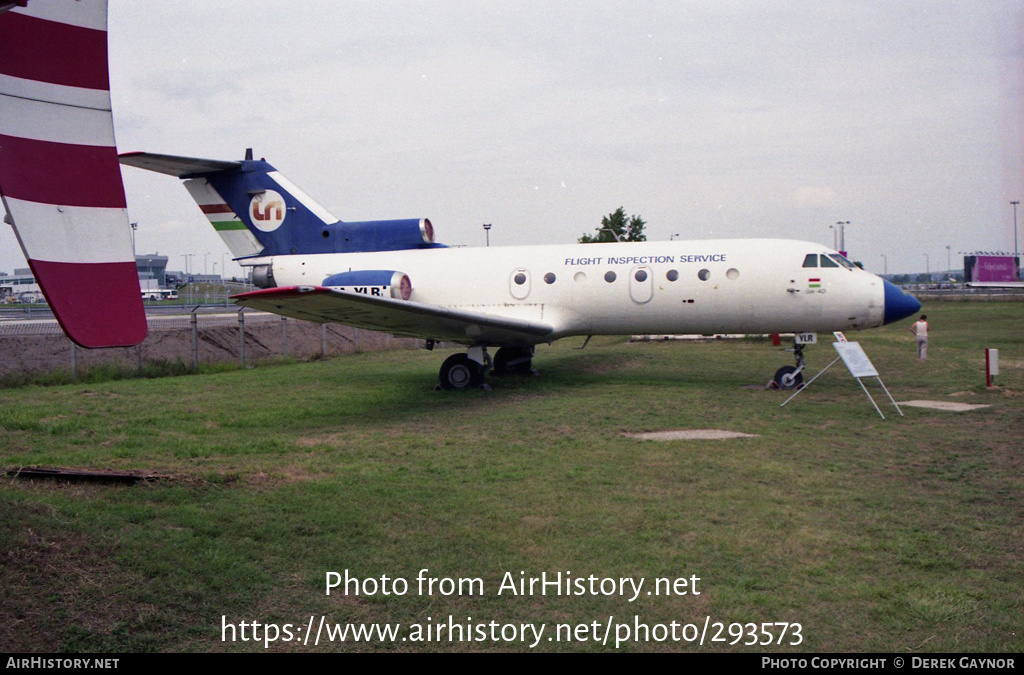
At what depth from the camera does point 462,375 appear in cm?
1509

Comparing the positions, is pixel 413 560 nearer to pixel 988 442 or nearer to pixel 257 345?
pixel 988 442

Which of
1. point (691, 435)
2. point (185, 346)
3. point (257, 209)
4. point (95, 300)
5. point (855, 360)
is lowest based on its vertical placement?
point (691, 435)

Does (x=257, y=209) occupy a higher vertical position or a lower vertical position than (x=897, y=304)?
higher

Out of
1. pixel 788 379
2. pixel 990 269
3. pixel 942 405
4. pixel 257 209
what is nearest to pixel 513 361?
pixel 788 379

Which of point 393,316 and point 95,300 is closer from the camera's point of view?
point 95,300

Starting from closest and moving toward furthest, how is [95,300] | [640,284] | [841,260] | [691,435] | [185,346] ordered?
[95,300] < [691,435] < [841,260] < [640,284] < [185,346]

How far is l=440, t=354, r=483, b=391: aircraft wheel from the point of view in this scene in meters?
15.1

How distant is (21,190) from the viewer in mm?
2006

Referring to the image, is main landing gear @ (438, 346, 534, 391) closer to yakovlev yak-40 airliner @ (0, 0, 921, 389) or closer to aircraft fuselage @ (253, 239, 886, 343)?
yakovlev yak-40 airliner @ (0, 0, 921, 389)

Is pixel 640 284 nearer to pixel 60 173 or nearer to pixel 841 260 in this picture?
pixel 841 260

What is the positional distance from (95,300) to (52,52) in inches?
30.5

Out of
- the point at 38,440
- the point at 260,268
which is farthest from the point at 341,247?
the point at 38,440

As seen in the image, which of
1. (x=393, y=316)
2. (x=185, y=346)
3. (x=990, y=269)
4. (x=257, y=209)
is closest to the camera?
(x=393, y=316)

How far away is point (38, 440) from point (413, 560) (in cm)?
665
